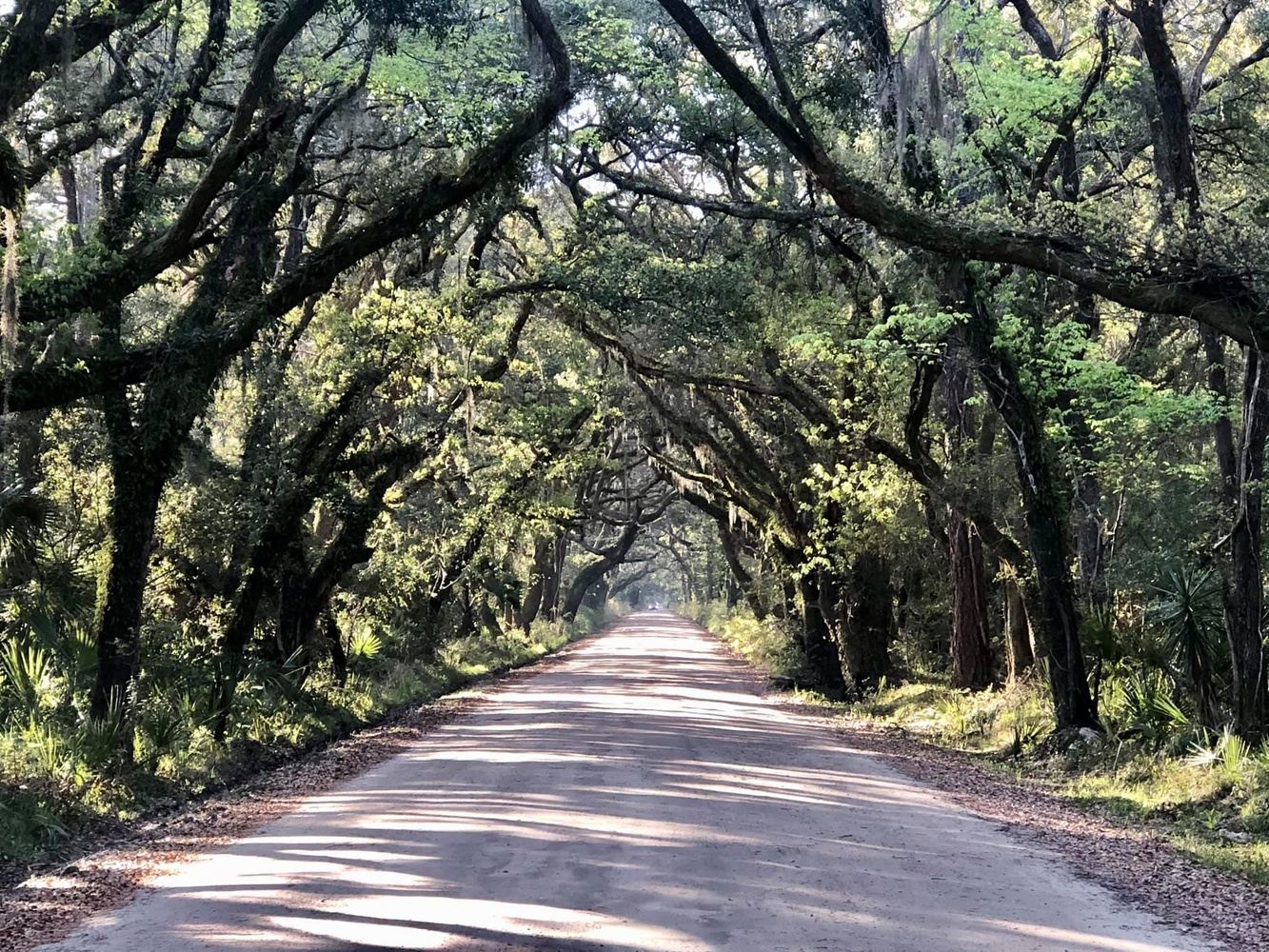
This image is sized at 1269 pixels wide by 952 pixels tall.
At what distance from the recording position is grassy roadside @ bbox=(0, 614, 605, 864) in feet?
27.2

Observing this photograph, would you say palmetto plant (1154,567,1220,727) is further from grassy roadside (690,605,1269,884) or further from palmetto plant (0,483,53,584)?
palmetto plant (0,483,53,584)

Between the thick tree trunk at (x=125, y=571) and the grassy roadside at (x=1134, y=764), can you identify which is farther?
the thick tree trunk at (x=125, y=571)

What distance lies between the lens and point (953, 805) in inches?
407

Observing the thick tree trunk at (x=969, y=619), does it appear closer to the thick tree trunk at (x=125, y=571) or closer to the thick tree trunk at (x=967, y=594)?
the thick tree trunk at (x=967, y=594)

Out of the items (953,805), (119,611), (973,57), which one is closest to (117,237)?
(119,611)

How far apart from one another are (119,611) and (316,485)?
485 centimetres

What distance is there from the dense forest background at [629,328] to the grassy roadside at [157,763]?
55 millimetres

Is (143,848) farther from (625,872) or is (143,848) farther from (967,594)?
(967,594)

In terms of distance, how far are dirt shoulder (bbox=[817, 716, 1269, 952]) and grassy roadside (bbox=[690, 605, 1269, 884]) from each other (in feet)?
0.77

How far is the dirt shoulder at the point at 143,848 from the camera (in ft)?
20.9

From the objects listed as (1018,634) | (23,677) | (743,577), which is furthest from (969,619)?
(743,577)

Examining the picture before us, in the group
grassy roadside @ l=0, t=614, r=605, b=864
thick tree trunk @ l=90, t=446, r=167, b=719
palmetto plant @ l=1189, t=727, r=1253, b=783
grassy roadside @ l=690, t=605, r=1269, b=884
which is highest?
thick tree trunk @ l=90, t=446, r=167, b=719

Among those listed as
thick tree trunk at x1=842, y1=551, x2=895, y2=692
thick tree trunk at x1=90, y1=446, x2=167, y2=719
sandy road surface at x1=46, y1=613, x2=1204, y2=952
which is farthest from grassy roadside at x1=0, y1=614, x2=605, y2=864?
thick tree trunk at x1=842, y1=551, x2=895, y2=692

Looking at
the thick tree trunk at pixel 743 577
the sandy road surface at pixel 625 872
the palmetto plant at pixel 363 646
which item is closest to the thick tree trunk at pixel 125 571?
the sandy road surface at pixel 625 872
